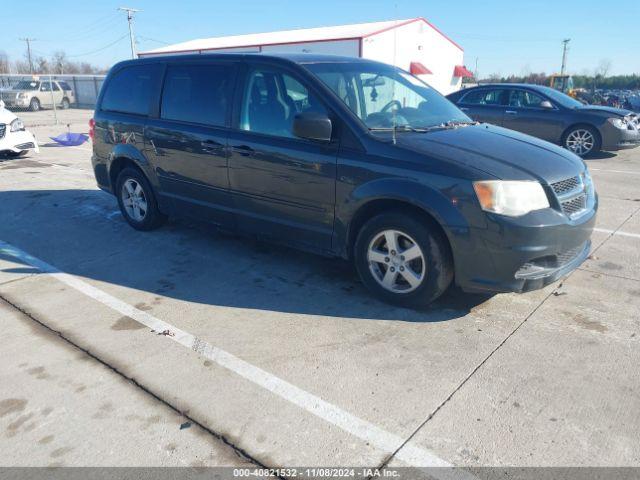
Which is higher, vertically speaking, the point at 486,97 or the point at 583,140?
the point at 486,97

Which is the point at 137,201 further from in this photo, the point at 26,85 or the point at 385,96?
the point at 26,85

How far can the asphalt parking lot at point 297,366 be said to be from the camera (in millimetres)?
2521

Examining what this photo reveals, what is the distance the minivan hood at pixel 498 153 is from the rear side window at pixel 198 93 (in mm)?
1795

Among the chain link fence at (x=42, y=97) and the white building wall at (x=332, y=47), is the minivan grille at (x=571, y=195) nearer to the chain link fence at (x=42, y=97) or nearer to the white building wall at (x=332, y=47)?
the chain link fence at (x=42, y=97)

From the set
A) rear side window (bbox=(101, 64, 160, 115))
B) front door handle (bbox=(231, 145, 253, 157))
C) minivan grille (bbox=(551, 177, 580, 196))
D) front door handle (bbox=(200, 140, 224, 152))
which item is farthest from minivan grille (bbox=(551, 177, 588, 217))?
rear side window (bbox=(101, 64, 160, 115))

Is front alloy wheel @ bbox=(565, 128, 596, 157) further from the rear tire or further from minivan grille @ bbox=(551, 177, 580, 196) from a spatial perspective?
the rear tire

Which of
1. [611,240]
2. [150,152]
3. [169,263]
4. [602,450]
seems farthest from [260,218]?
[611,240]

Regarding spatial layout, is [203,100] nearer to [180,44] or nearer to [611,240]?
[611,240]

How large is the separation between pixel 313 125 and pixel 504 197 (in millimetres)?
1458

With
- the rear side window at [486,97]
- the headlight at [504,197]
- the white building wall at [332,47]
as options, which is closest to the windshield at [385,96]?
the headlight at [504,197]

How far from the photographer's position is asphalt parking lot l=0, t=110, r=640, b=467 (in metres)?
2.52

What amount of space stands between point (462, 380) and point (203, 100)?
3.48 metres

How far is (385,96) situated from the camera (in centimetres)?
446

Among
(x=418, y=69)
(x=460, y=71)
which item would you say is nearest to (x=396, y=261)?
(x=418, y=69)
